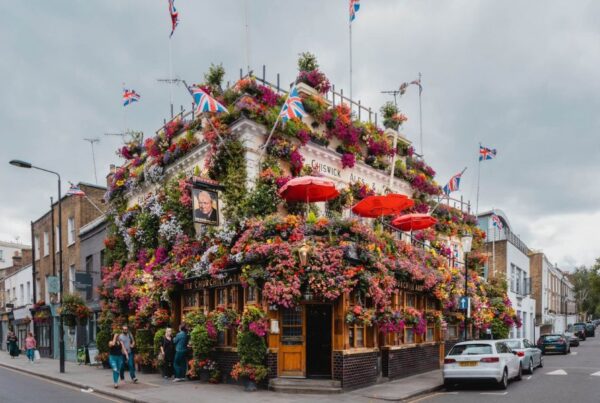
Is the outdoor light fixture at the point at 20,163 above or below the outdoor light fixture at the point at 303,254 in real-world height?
above

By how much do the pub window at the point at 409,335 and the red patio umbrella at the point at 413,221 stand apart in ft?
12.9

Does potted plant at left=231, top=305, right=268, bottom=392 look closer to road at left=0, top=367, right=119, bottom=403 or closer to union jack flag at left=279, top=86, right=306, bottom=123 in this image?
road at left=0, top=367, right=119, bottom=403

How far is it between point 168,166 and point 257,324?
912 centimetres

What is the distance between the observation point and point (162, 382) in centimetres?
1734

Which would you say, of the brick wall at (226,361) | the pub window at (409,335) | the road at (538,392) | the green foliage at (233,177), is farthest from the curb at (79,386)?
the pub window at (409,335)

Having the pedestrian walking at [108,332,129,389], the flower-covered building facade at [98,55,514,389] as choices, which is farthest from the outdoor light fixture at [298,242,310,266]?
the pedestrian walking at [108,332,129,389]

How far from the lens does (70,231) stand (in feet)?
106

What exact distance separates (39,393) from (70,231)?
1813 centimetres

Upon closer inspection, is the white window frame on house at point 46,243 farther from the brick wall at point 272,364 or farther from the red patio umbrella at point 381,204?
the brick wall at point 272,364

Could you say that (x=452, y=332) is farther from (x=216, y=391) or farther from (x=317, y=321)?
(x=216, y=391)

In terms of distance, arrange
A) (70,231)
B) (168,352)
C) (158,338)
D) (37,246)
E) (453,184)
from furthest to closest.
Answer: (37,246)
(70,231)
(453,184)
(158,338)
(168,352)

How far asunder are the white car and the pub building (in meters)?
2.34

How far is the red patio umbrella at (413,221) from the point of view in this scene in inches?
789

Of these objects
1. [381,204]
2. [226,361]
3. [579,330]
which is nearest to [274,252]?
[226,361]
